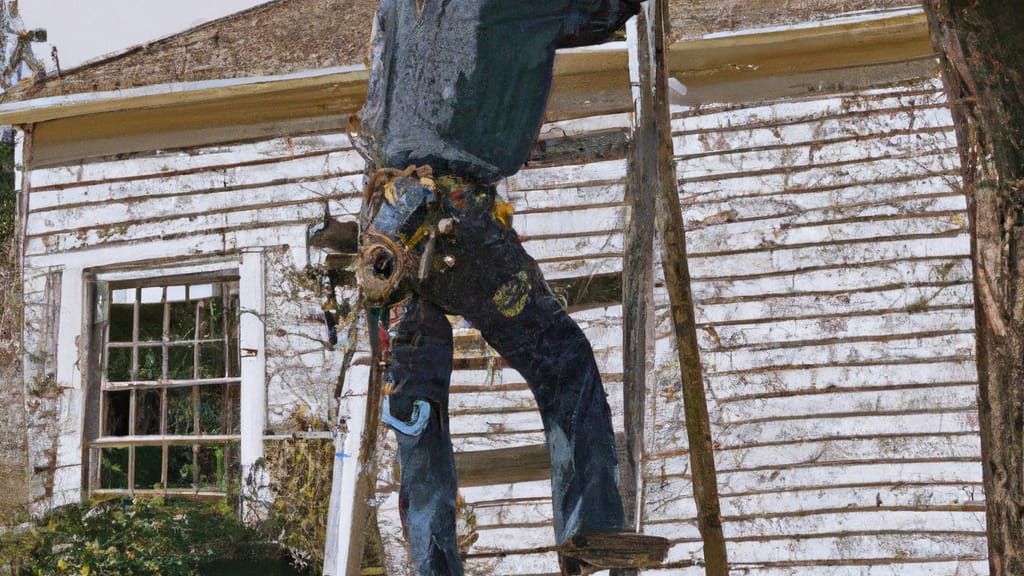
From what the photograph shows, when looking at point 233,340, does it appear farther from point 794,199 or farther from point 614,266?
point 794,199

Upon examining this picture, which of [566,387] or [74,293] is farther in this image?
[74,293]

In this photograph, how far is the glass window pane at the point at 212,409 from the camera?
6.71 metres

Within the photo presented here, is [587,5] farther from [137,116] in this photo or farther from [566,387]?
[137,116]

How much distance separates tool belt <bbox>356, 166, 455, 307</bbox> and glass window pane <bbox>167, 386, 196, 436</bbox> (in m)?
4.73

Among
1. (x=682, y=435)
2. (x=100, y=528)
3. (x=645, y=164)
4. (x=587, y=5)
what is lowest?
(x=100, y=528)

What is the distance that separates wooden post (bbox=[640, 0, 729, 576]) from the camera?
2.42m

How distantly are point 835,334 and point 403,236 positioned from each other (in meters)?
3.88

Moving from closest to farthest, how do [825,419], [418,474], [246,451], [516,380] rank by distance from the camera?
1. [418,474]
2. [516,380]
3. [825,419]
4. [246,451]

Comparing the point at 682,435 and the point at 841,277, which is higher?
the point at 841,277

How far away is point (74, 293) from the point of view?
6.66 metres

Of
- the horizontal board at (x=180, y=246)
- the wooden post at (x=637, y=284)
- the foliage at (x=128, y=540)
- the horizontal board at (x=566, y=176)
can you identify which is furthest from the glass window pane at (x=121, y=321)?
the wooden post at (x=637, y=284)

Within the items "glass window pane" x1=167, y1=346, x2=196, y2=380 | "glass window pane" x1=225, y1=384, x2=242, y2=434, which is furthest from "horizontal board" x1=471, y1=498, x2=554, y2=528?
"glass window pane" x1=167, y1=346, x2=196, y2=380

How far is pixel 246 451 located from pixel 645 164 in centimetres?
389

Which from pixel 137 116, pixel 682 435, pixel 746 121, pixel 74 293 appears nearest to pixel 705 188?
pixel 746 121
